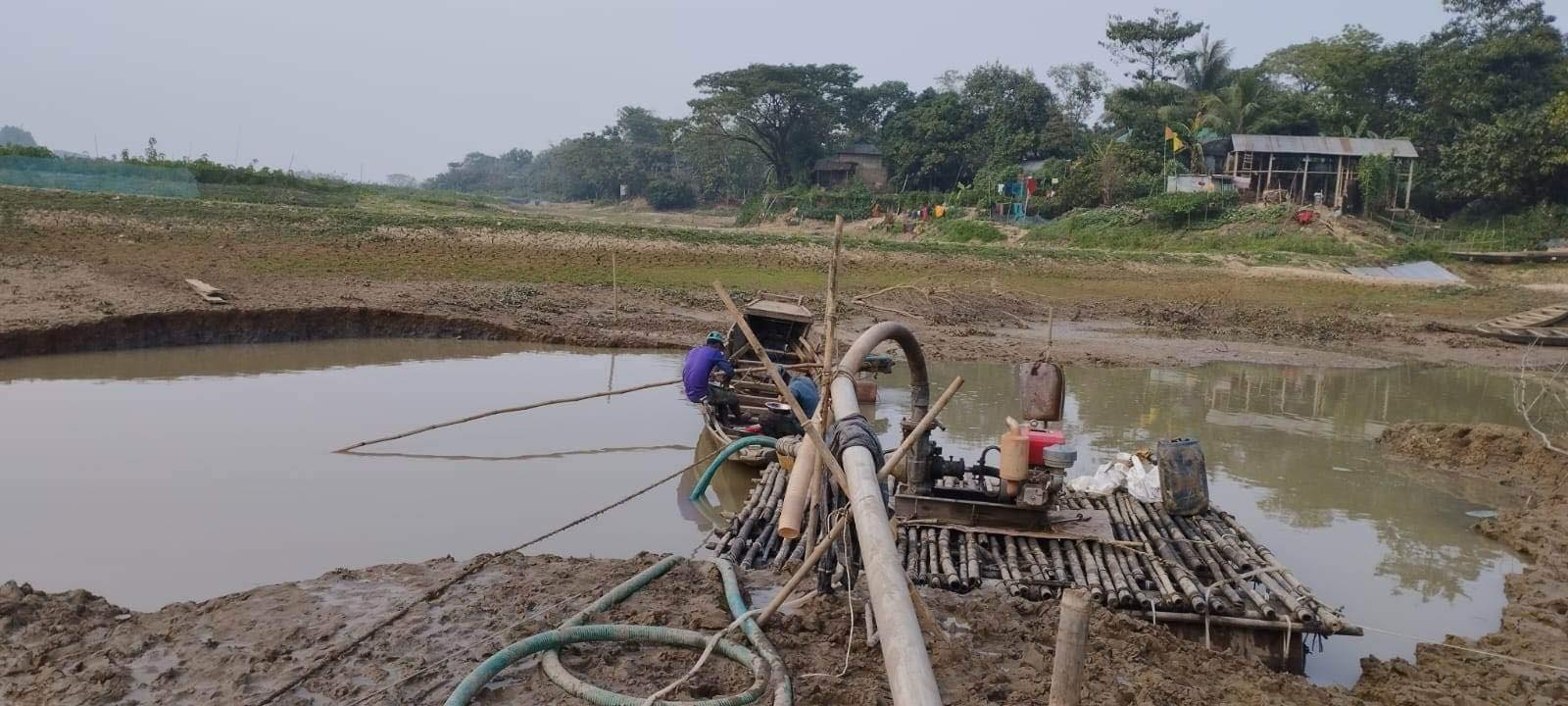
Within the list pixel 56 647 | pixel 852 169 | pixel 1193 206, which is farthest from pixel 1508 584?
pixel 852 169

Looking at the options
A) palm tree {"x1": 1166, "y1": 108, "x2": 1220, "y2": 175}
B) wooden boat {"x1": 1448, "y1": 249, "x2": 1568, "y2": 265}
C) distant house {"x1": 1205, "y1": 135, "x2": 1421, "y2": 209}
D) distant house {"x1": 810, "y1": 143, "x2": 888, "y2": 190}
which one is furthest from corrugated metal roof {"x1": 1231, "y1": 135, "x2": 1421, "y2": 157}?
distant house {"x1": 810, "y1": 143, "x2": 888, "y2": 190}

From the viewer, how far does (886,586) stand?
2797 mm

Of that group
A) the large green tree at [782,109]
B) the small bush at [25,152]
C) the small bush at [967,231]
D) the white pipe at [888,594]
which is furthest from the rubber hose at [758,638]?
the large green tree at [782,109]

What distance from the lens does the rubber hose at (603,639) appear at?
12.1ft

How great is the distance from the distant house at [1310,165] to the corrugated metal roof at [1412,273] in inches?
222

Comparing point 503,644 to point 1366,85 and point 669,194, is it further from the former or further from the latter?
point 669,194

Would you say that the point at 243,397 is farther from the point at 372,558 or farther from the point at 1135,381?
the point at 1135,381

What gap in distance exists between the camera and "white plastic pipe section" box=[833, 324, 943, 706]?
2.46 m

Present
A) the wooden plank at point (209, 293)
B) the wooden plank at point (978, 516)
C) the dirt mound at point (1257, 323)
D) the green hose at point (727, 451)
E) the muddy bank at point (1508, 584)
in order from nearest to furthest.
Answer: the muddy bank at point (1508, 584), the wooden plank at point (978, 516), the green hose at point (727, 451), the wooden plank at point (209, 293), the dirt mound at point (1257, 323)

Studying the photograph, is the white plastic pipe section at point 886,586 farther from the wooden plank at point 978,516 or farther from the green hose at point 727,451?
the green hose at point 727,451

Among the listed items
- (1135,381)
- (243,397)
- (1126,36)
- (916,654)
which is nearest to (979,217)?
(1126,36)

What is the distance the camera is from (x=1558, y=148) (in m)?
29.5

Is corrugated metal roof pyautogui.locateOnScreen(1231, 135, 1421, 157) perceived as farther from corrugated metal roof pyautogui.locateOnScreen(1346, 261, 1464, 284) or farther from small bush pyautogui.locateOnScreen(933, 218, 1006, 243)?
small bush pyautogui.locateOnScreen(933, 218, 1006, 243)

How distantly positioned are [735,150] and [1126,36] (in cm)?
2069
